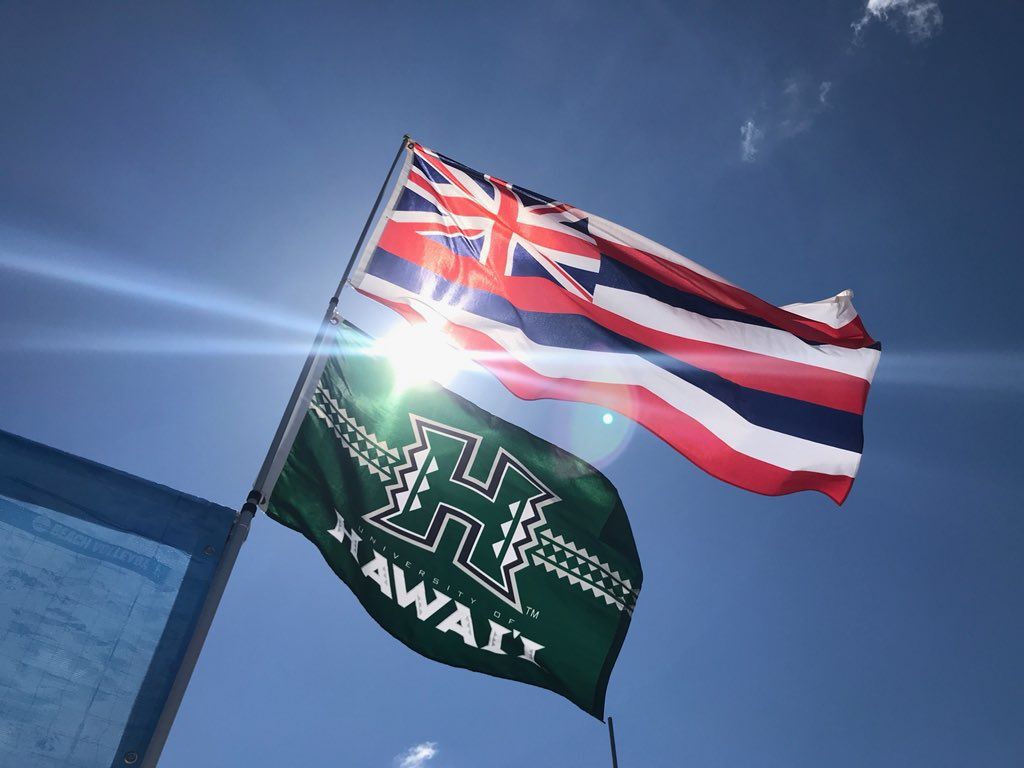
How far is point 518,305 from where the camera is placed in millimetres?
7516

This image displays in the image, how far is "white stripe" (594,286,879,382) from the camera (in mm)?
7969

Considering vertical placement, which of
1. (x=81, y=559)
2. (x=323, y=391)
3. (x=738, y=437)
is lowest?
(x=81, y=559)

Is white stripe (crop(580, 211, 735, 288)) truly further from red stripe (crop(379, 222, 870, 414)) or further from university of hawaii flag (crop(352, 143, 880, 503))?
red stripe (crop(379, 222, 870, 414))

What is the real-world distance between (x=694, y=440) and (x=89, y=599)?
210 inches

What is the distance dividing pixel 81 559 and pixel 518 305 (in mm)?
4429

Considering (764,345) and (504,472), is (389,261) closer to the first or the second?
(504,472)

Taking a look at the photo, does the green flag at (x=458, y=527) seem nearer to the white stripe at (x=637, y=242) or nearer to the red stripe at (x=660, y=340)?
the red stripe at (x=660, y=340)

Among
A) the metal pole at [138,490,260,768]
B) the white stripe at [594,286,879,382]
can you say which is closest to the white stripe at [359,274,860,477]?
the white stripe at [594,286,879,382]

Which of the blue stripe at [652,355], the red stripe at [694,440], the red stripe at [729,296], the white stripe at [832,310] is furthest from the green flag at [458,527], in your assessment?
the white stripe at [832,310]

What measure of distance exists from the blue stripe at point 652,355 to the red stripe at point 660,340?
0.07 meters

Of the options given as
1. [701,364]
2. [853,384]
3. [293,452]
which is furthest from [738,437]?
[293,452]

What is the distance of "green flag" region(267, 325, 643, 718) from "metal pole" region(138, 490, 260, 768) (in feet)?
1.38

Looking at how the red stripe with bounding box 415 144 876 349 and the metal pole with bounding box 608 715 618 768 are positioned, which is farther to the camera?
the metal pole with bounding box 608 715 618 768

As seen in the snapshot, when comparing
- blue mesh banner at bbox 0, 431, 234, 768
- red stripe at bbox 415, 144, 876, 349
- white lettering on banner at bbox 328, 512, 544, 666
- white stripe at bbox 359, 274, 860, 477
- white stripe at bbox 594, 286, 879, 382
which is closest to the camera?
blue mesh banner at bbox 0, 431, 234, 768
